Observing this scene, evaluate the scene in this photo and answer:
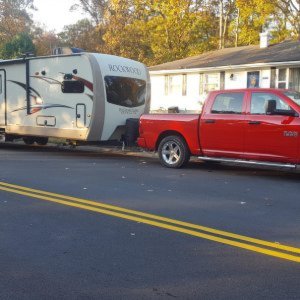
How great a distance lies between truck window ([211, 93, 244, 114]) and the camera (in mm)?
10229

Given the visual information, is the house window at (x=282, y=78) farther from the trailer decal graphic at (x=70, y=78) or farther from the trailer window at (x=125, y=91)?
the trailer decal graphic at (x=70, y=78)

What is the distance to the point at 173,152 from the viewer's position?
11.4 meters

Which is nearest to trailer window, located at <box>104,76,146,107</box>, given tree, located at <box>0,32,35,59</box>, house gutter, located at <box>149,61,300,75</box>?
house gutter, located at <box>149,61,300,75</box>

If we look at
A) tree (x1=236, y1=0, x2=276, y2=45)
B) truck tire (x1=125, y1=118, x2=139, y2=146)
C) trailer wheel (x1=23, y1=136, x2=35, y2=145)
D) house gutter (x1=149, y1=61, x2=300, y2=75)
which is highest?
A: tree (x1=236, y1=0, x2=276, y2=45)

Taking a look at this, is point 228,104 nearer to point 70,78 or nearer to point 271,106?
point 271,106

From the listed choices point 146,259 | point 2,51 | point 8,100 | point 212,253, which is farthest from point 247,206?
point 2,51

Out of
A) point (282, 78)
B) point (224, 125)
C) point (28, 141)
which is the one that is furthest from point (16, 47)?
point (224, 125)

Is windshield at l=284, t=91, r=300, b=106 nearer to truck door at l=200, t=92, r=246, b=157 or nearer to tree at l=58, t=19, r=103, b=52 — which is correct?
truck door at l=200, t=92, r=246, b=157

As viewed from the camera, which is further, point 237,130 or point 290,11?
point 290,11

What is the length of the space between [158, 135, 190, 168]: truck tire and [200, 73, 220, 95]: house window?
55.8ft

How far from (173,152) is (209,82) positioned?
57.9 ft

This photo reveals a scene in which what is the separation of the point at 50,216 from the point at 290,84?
20.3 meters

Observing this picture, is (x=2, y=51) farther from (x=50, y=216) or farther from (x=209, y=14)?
(x=50, y=216)

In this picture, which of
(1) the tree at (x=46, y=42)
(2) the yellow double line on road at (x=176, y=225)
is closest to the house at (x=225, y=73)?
(2) the yellow double line on road at (x=176, y=225)
